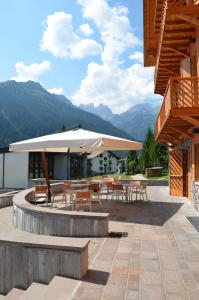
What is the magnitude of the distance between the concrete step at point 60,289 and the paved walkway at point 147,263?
0.12 meters

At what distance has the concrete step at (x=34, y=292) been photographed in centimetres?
Result: 399

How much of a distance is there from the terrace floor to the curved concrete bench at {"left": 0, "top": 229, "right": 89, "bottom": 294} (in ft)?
1.03

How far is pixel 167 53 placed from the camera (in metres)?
12.2

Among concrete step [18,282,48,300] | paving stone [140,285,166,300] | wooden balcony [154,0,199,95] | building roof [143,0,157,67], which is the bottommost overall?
concrete step [18,282,48,300]

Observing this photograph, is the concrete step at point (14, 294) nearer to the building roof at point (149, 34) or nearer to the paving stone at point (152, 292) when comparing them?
the paving stone at point (152, 292)

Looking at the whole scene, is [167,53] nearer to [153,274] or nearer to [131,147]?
[131,147]

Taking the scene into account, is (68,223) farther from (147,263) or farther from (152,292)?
(152,292)

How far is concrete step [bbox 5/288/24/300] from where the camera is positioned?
15.4 feet

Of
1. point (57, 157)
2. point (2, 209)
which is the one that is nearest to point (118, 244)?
point (2, 209)

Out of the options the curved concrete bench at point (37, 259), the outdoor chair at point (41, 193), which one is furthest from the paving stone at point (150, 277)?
the outdoor chair at point (41, 193)

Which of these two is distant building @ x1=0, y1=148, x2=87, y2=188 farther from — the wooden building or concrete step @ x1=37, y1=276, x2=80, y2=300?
concrete step @ x1=37, y1=276, x2=80, y2=300

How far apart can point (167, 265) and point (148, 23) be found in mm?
12643

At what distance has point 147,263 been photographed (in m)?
5.02

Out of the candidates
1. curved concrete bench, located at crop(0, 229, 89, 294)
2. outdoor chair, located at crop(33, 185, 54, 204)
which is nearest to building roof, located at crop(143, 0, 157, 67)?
outdoor chair, located at crop(33, 185, 54, 204)
